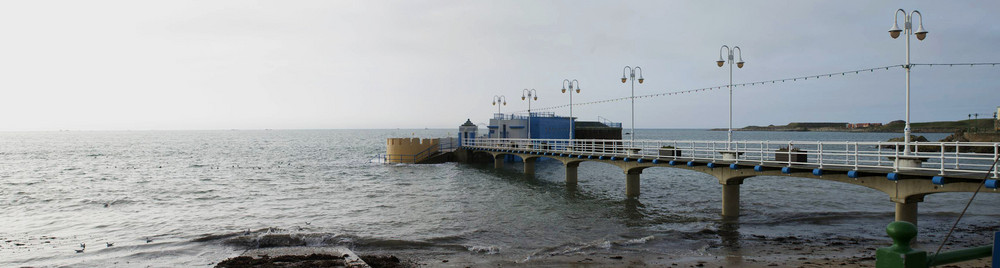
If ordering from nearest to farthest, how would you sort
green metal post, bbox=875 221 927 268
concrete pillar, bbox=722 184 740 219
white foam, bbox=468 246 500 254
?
green metal post, bbox=875 221 927 268
white foam, bbox=468 246 500 254
concrete pillar, bbox=722 184 740 219

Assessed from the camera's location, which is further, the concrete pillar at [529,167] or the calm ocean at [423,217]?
the concrete pillar at [529,167]

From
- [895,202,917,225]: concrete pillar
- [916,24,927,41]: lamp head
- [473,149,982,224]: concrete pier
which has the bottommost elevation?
[895,202,917,225]: concrete pillar

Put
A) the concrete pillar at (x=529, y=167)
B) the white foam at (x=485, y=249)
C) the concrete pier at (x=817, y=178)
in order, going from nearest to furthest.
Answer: the concrete pier at (x=817, y=178)
the white foam at (x=485, y=249)
the concrete pillar at (x=529, y=167)

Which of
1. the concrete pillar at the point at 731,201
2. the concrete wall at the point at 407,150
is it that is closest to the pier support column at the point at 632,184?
→ the concrete pillar at the point at 731,201

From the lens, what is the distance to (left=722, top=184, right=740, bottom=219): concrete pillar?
66.6 feet

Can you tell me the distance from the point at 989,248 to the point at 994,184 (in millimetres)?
12596

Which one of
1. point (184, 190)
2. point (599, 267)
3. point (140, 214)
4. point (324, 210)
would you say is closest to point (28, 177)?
point (184, 190)

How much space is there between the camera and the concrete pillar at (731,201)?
20312 mm

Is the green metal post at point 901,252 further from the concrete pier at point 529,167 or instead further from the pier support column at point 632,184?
the concrete pier at point 529,167

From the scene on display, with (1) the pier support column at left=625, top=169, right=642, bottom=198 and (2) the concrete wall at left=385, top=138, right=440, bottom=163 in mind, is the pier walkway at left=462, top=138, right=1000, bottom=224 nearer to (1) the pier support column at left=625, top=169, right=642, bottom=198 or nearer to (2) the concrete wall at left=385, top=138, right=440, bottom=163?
(1) the pier support column at left=625, top=169, right=642, bottom=198

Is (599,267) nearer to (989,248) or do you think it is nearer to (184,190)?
(989,248)

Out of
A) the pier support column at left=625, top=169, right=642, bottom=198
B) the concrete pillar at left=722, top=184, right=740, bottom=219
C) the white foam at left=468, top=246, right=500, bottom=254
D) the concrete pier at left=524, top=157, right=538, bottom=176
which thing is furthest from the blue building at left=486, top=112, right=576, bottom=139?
the white foam at left=468, top=246, right=500, bottom=254

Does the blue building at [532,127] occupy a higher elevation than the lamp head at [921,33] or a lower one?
lower

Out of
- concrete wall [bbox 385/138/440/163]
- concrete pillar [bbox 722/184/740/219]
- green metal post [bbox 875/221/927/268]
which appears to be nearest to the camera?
green metal post [bbox 875/221/927/268]
